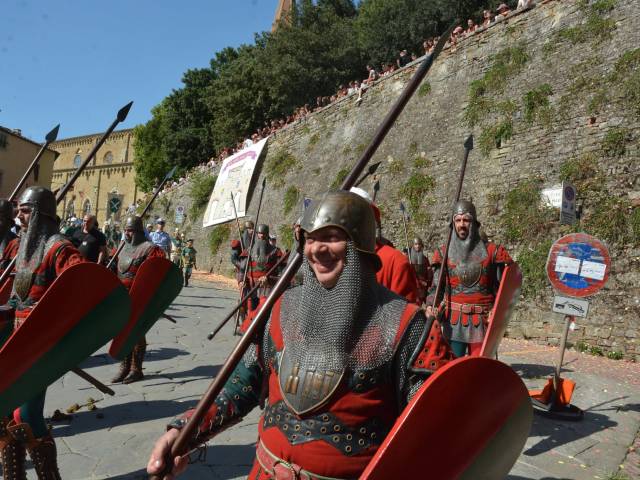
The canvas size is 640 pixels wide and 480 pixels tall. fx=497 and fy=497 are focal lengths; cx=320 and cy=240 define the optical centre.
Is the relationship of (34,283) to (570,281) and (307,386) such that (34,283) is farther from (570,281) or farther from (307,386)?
(570,281)

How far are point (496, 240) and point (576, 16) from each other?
6.35 m

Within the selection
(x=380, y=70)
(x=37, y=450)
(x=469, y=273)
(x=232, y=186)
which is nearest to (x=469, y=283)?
(x=469, y=273)

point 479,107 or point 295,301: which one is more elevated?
point 479,107

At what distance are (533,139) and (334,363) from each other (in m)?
11.5

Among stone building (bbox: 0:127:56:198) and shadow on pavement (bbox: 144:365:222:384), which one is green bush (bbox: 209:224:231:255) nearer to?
shadow on pavement (bbox: 144:365:222:384)

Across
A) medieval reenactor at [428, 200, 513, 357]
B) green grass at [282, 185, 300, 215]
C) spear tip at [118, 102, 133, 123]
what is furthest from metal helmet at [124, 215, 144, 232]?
green grass at [282, 185, 300, 215]

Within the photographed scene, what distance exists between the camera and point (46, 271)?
10.1ft

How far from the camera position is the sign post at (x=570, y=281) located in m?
4.76

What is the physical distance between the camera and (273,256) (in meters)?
9.02

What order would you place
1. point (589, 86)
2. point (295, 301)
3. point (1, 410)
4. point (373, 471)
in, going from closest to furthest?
point (373, 471)
point (295, 301)
point (1, 410)
point (589, 86)

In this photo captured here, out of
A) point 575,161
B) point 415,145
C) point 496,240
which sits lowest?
point 496,240

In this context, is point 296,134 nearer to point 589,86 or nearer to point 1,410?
point 589,86

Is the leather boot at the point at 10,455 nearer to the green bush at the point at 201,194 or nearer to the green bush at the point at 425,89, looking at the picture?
the green bush at the point at 425,89

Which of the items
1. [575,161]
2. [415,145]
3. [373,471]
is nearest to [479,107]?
[415,145]
